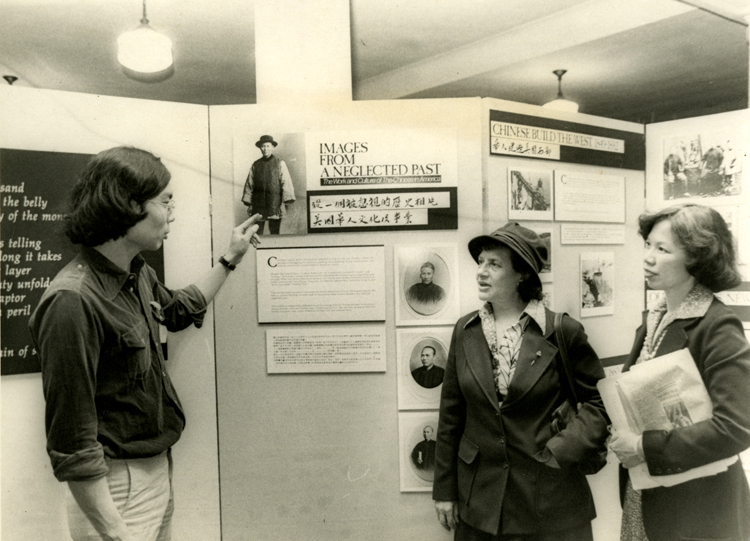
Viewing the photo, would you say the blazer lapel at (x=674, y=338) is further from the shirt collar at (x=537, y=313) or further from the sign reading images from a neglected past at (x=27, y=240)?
the sign reading images from a neglected past at (x=27, y=240)

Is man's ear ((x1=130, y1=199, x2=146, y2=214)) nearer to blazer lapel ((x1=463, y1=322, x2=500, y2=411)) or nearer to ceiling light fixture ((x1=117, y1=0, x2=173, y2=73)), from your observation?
ceiling light fixture ((x1=117, y1=0, x2=173, y2=73))

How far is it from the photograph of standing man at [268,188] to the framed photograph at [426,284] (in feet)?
1.36

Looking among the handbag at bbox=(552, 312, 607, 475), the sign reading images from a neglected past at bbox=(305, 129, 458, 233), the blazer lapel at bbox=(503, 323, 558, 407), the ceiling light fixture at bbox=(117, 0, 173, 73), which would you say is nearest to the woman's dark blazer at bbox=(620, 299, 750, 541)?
the handbag at bbox=(552, 312, 607, 475)

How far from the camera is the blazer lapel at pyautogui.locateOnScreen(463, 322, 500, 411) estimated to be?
1398 millimetres

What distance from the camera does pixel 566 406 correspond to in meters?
1.40

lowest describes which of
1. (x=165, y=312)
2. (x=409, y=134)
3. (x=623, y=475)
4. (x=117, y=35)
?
(x=623, y=475)

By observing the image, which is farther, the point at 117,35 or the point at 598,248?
the point at 598,248

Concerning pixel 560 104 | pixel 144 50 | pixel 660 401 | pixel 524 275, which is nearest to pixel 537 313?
pixel 524 275

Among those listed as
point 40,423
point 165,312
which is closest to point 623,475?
point 165,312

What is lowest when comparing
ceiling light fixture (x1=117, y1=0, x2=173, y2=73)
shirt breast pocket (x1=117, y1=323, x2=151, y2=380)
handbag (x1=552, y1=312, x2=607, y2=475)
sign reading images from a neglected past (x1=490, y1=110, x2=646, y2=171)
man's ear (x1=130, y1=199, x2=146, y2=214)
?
handbag (x1=552, y1=312, x2=607, y2=475)

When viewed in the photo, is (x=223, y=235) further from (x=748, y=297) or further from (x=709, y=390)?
(x=748, y=297)

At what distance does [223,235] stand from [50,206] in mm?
528

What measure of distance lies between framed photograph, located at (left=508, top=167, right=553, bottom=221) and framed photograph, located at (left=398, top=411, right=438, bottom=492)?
2.47 feet

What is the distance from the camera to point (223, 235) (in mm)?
1690
